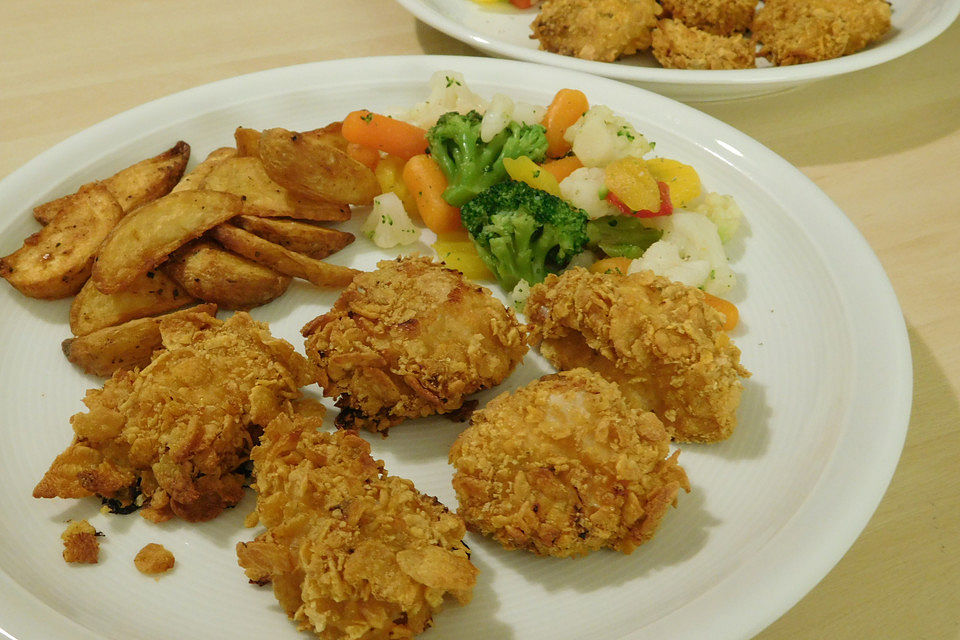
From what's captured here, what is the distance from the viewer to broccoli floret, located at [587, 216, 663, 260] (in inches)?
114

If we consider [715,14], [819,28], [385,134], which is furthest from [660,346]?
[715,14]

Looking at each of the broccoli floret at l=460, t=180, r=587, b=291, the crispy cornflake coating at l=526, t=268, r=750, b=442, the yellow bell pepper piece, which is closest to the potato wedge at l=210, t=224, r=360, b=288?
the broccoli floret at l=460, t=180, r=587, b=291

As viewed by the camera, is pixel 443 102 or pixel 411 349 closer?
pixel 411 349

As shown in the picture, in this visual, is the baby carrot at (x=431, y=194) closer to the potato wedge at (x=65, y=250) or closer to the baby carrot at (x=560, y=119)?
the baby carrot at (x=560, y=119)

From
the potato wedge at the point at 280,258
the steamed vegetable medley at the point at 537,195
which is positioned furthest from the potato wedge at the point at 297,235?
the steamed vegetable medley at the point at 537,195

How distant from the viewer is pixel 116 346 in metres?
2.51

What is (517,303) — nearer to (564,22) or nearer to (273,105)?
(273,105)

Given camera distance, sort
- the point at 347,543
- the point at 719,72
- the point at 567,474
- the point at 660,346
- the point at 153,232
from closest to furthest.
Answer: the point at 347,543 < the point at 567,474 < the point at 660,346 < the point at 153,232 < the point at 719,72

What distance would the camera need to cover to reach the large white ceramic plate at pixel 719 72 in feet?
12.1

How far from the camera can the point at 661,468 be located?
2066 millimetres

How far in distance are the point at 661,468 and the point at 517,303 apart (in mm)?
977

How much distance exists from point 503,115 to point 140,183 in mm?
1466

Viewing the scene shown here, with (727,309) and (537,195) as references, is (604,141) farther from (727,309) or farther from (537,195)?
(727,309)

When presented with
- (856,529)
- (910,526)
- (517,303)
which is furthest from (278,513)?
(910,526)
